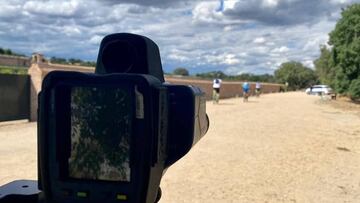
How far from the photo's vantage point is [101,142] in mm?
2150

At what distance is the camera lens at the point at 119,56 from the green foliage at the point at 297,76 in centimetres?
12041

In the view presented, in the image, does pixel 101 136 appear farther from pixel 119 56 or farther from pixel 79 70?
pixel 79 70

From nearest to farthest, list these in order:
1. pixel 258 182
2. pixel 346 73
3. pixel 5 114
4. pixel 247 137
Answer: pixel 258 182 < pixel 247 137 < pixel 5 114 < pixel 346 73

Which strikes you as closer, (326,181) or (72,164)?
(72,164)

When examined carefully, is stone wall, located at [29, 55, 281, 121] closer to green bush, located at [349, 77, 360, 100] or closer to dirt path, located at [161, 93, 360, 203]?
dirt path, located at [161, 93, 360, 203]

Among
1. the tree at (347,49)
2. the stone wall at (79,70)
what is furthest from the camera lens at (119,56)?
the tree at (347,49)

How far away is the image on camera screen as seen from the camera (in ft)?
6.98

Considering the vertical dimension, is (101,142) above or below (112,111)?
below

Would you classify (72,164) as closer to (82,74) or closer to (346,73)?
(82,74)

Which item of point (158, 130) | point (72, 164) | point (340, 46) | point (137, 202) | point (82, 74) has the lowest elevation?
point (137, 202)

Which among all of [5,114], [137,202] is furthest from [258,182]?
[5,114]

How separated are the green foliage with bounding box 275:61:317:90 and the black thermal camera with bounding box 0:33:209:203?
12071cm

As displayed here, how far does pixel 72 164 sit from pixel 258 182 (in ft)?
19.4

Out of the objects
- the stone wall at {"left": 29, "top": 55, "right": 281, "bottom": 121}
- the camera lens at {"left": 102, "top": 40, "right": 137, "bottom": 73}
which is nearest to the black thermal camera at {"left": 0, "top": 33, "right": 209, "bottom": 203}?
the camera lens at {"left": 102, "top": 40, "right": 137, "bottom": 73}
